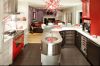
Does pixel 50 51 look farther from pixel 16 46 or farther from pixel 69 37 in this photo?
pixel 69 37

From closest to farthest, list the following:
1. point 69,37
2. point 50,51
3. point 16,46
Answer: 1. point 50,51
2. point 16,46
3. point 69,37

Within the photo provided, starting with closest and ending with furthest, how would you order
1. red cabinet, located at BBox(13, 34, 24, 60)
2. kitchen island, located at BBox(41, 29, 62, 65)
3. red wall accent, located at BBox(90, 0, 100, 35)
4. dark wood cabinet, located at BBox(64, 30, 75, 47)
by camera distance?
kitchen island, located at BBox(41, 29, 62, 65) → red wall accent, located at BBox(90, 0, 100, 35) → red cabinet, located at BBox(13, 34, 24, 60) → dark wood cabinet, located at BBox(64, 30, 75, 47)

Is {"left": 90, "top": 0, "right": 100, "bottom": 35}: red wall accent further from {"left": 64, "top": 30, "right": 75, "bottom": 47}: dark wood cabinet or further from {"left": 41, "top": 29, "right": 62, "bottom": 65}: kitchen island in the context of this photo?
{"left": 64, "top": 30, "right": 75, "bottom": 47}: dark wood cabinet

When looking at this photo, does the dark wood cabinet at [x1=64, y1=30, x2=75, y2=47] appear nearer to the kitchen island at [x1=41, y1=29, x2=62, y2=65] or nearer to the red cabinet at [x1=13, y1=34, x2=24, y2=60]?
the red cabinet at [x1=13, y1=34, x2=24, y2=60]

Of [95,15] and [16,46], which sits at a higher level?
[95,15]

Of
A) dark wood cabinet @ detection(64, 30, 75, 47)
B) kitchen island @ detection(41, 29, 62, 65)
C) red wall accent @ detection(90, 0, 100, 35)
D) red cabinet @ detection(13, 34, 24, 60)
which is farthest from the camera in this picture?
dark wood cabinet @ detection(64, 30, 75, 47)

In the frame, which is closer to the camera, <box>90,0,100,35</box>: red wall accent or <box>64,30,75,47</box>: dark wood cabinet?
<box>90,0,100,35</box>: red wall accent

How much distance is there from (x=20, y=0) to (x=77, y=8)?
22.3 feet

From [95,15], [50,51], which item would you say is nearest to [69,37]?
[95,15]

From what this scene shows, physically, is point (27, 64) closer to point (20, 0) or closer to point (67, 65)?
point (67, 65)

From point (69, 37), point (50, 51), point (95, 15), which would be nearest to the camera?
point (50, 51)

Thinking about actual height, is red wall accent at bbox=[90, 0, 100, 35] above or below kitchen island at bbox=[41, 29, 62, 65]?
above

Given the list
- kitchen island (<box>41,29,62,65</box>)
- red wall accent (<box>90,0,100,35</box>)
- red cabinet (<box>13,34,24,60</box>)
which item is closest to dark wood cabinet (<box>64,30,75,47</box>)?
red cabinet (<box>13,34,24,60</box>)

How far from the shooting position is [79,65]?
242 inches
